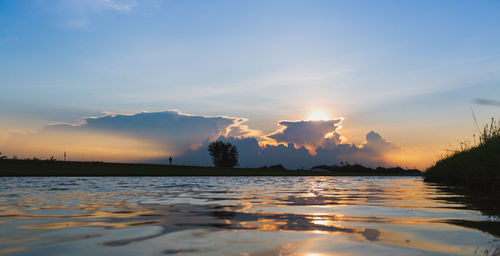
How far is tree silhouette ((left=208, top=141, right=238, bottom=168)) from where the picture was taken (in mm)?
126125

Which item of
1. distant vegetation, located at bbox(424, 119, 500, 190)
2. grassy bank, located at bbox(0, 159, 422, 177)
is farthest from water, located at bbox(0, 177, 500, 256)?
grassy bank, located at bbox(0, 159, 422, 177)

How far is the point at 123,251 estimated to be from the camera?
3.72 m

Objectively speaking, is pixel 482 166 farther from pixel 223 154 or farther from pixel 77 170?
pixel 223 154

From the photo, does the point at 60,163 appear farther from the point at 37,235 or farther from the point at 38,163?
the point at 37,235

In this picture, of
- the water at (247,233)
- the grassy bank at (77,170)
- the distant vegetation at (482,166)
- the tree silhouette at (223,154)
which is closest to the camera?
the water at (247,233)

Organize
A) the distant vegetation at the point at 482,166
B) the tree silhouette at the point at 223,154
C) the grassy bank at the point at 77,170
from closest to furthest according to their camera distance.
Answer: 1. the distant vegetation at the point at 482,166
2. the grassy bank at the point at 77,170
3. the tree silhouette at the point at 223,154

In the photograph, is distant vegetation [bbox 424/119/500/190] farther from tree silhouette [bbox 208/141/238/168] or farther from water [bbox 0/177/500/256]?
tree silhouette [bbox 208/141/238/168]

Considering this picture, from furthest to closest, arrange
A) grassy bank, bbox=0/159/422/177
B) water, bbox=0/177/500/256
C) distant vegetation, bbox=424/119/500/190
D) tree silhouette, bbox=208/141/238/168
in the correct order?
tree silhouette, bbox=208/141/238/168
grassy bank, bbox=0/159/422/177
distant vegetation, bbox=424/119/500/190
water, bbox=0/177/500/256

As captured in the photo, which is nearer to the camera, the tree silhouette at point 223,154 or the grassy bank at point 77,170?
the grassy bank at point 77,170

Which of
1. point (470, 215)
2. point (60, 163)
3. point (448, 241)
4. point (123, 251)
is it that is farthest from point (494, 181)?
point (60, 163)

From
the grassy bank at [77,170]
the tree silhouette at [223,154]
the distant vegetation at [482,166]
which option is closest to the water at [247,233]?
the distant vegetation at [482,166]

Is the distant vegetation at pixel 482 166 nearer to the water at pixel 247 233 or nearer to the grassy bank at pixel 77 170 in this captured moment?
the water at pixel 247 233

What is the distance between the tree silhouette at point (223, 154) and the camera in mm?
126125

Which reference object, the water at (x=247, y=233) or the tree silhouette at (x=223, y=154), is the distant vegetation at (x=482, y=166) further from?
the tree silhouette at (x=223, y=154)
